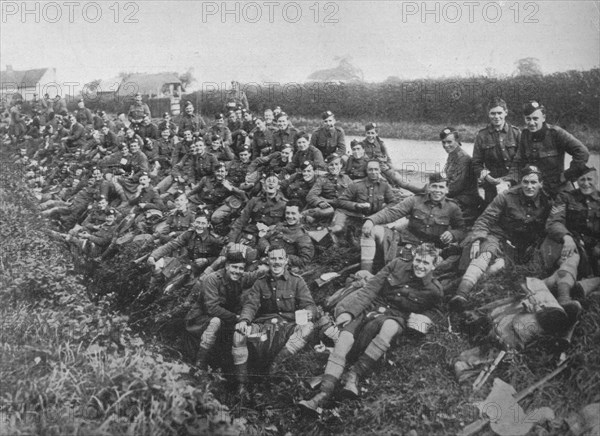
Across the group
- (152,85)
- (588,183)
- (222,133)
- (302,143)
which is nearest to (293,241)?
(302,143)

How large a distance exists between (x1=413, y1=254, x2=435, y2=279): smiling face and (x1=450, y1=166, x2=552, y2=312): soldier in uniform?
0.32 metres

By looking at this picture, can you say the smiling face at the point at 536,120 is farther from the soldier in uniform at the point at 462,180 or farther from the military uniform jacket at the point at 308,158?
the military uniform jacket at the point at 308,158

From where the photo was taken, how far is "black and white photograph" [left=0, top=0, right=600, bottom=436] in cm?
432

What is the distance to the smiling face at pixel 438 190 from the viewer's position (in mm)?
5184

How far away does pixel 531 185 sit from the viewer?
4.63 m

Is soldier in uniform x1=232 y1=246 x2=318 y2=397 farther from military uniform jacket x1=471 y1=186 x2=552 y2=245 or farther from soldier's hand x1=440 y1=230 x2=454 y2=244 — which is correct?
military uniform jacket x1=471 y1=186 x2=552 y2=245

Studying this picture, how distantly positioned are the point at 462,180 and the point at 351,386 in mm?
2684

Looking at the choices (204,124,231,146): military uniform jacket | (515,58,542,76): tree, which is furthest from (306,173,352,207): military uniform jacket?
(204,124,231,146): military uniform jacket

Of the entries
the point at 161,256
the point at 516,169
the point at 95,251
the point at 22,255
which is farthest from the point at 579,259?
the point at 22,255

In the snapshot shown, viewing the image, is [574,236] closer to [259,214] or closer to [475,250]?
[475,250]

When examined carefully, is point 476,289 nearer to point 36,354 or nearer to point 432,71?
point 432,71

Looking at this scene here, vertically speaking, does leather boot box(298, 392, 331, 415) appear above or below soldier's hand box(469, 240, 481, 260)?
below

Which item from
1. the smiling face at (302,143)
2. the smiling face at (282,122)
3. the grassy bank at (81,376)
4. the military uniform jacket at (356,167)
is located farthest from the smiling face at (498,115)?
the grassy bank at (81,376)

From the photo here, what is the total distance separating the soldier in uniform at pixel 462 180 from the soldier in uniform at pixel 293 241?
181cm
